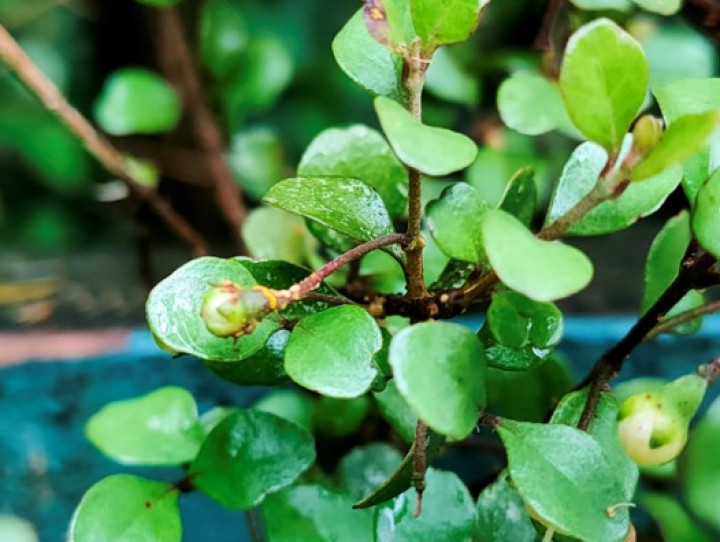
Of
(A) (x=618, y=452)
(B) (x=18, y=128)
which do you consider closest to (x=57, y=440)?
(A) (x=618, y=452)

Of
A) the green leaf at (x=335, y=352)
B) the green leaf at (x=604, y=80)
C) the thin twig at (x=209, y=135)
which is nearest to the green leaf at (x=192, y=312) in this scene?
the green leaf at (x=335, y=352)

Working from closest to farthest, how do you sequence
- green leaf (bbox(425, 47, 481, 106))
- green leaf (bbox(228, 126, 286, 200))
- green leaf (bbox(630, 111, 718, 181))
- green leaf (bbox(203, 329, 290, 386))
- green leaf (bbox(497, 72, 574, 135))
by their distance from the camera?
1. green leaf (bbox(630, 111, 718, 181))
2. green leaf (bbox(203, 329, 290, 386))
3. green leaf (bbox(497, 72, 574, 135))
4. green leaf (bbox(425, 47, 481, 106))
5. green leaf (bbox(228, 126, 286, 200))

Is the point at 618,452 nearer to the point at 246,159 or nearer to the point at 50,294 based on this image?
the point at 246,159

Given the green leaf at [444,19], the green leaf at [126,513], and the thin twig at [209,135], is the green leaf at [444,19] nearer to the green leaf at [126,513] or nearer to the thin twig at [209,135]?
the green leaf at [126,513]

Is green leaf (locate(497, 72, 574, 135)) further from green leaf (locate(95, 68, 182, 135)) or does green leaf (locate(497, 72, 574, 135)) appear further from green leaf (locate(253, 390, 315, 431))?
green leaf (locate(95, 68, 182, 135))

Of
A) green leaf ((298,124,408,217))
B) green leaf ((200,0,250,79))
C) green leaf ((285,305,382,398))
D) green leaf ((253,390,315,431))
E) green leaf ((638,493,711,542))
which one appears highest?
green leaf ((298,124,408,217))

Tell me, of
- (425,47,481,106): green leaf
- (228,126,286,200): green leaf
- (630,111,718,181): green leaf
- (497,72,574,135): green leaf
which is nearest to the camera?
(630,111,718,181): green leaf

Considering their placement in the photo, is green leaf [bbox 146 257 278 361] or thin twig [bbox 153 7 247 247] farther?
thin twig [bbox 153 7 247 247]

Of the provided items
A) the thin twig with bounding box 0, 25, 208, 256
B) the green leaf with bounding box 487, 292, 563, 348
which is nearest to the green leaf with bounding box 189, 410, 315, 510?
the green leaf with bounding box 487, 292, 563, 348

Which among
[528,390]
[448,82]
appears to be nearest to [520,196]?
[528,390]
